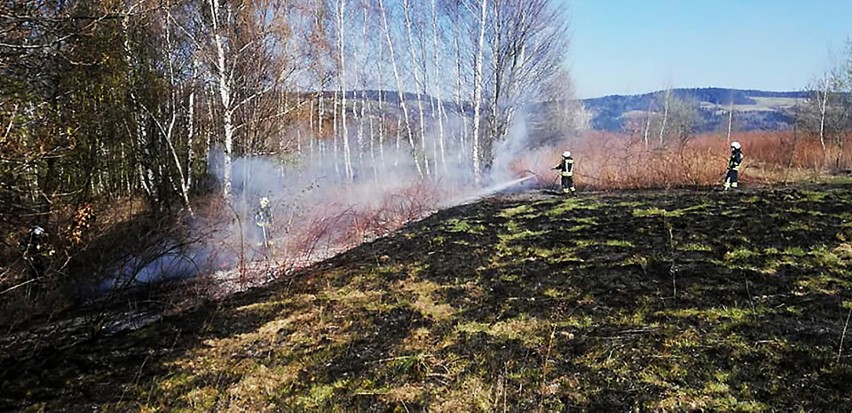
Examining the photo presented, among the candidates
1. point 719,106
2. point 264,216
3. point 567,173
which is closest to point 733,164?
point 567,173

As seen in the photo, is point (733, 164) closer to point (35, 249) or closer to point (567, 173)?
point (567, 173)

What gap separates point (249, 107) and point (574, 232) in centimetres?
1006

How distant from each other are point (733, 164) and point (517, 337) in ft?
35.0

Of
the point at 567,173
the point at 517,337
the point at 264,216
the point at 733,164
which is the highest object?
the point at 733,164

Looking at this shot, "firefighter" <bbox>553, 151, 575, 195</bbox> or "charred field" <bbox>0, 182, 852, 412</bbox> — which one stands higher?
"firefighter" <bbox>553, 151, 575, 195</bbox>

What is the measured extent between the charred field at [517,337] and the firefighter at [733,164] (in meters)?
5.13

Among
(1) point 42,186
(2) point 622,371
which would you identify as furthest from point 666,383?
(1) point 42,186

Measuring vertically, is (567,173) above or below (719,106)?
below

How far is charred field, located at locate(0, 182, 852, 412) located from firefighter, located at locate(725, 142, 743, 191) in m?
5.13

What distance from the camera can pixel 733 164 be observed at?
12484 mm

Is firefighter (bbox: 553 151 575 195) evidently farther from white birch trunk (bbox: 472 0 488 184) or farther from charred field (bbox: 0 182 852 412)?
charred field (bbox: 0 182 852 412)

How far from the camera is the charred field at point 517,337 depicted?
366cm

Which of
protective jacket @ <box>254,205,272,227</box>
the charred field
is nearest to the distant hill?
protective jacket @ <box>254,205,272,227</box>

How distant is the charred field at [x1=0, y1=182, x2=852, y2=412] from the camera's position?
3.66m
